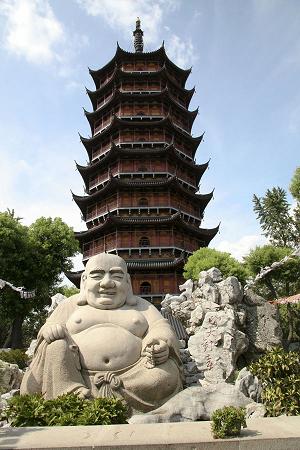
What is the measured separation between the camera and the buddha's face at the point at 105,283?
789cm

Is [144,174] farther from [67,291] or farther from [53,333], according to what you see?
[53,333]

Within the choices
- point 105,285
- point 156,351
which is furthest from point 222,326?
point 156,351

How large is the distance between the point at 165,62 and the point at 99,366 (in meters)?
29.6

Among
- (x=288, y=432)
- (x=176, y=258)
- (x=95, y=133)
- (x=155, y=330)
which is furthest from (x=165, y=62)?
(x=288, y=432)

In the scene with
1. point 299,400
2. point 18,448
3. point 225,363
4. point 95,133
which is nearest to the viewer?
point 18,448

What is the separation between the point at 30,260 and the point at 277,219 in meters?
19.8

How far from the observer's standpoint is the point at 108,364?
6.98 meters

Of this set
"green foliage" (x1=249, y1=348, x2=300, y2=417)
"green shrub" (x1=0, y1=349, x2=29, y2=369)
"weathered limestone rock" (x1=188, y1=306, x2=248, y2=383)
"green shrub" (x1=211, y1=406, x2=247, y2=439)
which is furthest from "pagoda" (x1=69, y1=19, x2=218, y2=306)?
"green shrub" (x1=211, y1=406, x2=247, y2=439)

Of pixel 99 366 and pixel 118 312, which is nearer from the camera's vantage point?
pixel 99 366

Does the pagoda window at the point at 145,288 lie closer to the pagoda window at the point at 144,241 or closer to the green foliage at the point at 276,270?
the pagoda window at the point at 144,241

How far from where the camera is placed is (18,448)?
3.66 m

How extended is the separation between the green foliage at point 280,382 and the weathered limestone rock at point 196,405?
0.26 metres

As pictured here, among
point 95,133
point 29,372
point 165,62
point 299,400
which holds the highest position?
point 165,62

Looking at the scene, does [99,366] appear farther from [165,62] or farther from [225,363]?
[165,62]
